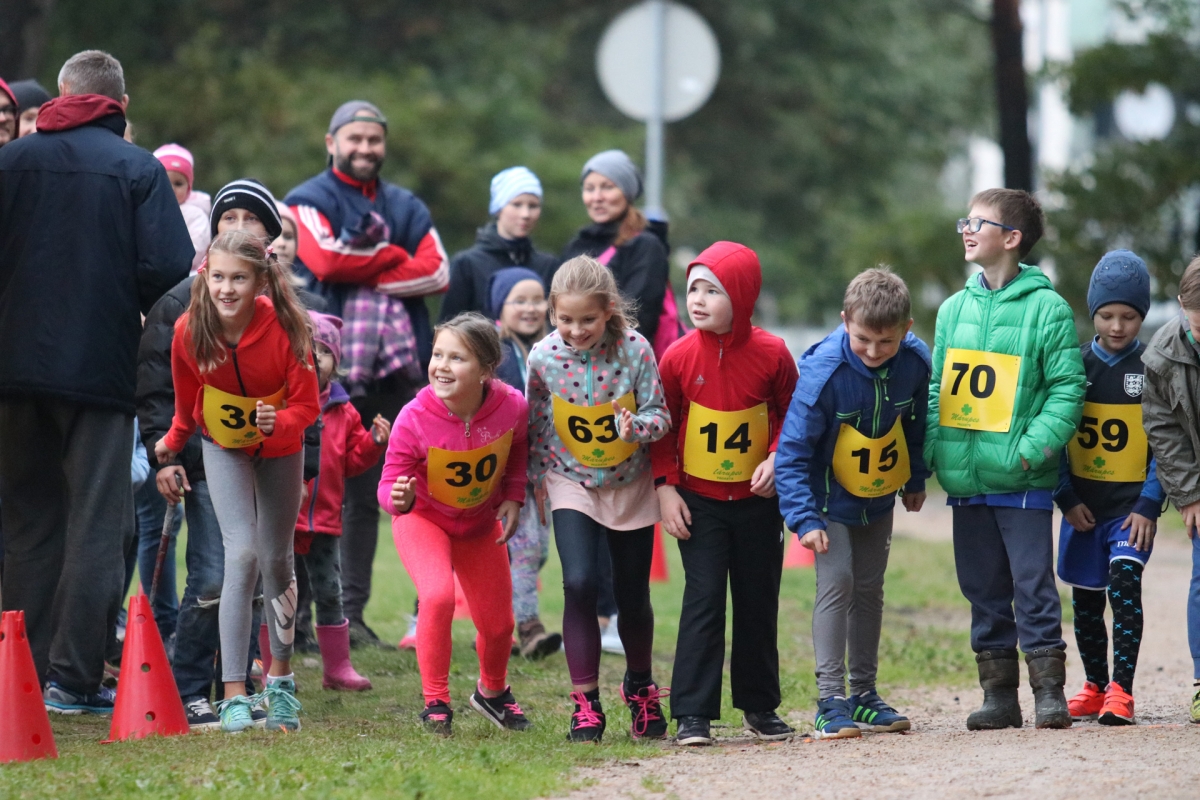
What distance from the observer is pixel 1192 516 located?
6.21 m

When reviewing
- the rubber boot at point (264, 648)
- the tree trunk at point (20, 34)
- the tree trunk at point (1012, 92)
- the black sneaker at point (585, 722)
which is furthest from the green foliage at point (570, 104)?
the black sneaker at point (585, 722)

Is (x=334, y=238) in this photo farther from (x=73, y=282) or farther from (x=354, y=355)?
(x=73, y=282)

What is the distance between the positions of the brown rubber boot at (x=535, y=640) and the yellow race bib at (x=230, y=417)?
8.05 ft

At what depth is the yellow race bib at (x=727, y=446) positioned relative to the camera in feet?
20.1

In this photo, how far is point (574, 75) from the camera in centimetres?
2931

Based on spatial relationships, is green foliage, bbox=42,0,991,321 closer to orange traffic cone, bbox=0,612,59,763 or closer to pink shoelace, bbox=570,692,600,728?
pink shoelace, bbox=570,692,600,728

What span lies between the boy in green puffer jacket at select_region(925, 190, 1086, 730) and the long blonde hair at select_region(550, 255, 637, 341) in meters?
1.29

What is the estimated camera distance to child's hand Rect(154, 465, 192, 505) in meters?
6.13

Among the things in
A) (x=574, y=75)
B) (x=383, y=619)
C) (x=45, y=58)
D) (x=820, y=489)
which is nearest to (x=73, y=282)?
(x=820, y=489)

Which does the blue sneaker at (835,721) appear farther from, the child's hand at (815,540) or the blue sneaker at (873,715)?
the child's hand at (815,540)

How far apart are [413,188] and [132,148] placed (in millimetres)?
15075

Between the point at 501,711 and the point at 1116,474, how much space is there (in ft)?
8.59

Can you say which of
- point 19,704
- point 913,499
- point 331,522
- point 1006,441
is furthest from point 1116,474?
point 19,704

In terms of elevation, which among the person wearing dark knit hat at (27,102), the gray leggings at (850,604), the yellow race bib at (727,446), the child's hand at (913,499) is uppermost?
the person wearing dark knit hat at (27,102)
